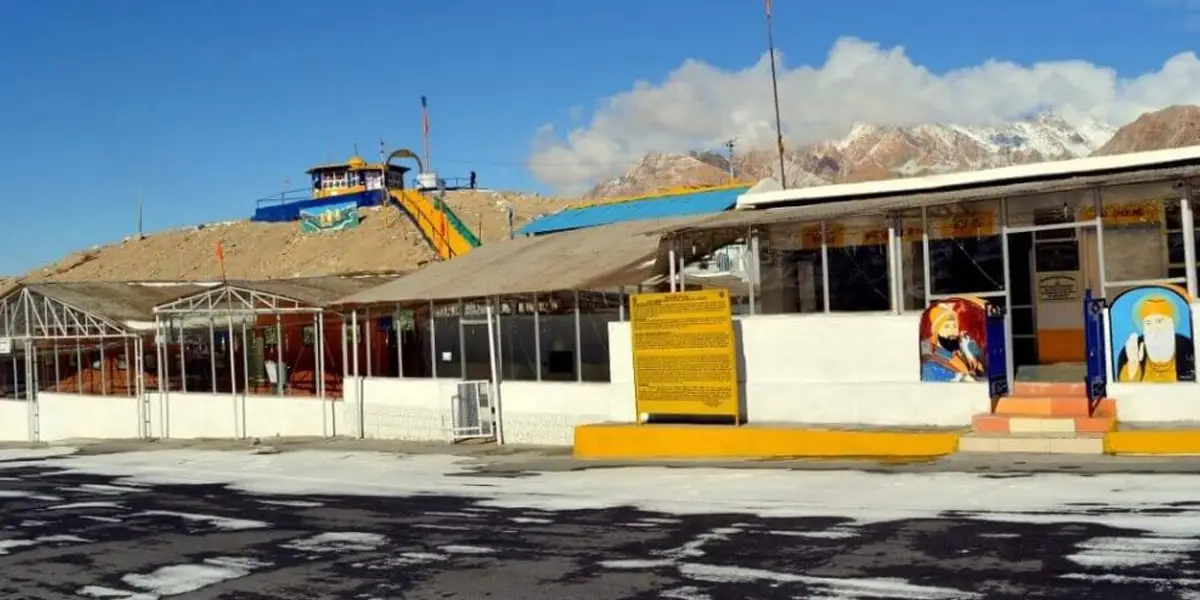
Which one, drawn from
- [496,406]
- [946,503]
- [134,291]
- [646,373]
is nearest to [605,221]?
[134,291]

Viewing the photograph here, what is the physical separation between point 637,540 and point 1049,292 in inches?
417

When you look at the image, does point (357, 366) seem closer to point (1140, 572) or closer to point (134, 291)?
point (134, 291)

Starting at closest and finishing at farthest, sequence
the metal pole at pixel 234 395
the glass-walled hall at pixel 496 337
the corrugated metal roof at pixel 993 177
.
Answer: the corrugated metal roof at pixel 993 177 → the glass-walled hall at pixel 496 337 → the metal pole at pixel 234 395

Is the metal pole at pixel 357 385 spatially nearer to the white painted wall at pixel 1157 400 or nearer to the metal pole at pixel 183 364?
the metal pole at pixel 183 364

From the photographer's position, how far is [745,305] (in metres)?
Result: 21.4

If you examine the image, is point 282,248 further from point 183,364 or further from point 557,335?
point 557,335

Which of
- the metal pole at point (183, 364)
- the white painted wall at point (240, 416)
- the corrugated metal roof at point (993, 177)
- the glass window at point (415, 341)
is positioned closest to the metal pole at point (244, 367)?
the white painted wall at point (240, 416)

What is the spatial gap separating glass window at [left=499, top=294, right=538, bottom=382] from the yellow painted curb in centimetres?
1188

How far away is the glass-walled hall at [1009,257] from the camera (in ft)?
56.3

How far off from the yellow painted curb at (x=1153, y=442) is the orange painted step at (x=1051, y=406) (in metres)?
1.24

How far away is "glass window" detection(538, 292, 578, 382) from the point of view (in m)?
23.2

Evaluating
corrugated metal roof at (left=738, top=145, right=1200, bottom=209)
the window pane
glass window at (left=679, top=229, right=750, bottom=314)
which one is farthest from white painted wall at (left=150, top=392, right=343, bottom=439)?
the window pane

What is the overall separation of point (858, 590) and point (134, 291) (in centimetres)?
3208

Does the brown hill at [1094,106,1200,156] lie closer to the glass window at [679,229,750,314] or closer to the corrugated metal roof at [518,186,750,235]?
the corrugated metal roof at [518,186,750,235]
